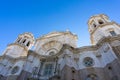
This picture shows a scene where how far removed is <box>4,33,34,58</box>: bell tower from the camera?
112 feet

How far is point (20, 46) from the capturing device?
121ft

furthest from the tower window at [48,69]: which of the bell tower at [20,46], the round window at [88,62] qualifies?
the bell tower at [20,46]

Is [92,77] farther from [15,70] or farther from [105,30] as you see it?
[15,70]

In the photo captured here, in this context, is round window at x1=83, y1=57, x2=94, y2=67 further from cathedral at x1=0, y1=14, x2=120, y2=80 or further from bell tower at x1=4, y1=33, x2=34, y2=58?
bell tower at x1=4, y1=33, x2=34, y2=58

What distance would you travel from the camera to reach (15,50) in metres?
35.0

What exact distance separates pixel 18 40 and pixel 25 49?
195 inches

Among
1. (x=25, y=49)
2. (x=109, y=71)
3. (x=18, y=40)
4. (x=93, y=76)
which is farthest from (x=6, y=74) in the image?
(x=109, y=71)

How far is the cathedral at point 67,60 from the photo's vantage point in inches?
872

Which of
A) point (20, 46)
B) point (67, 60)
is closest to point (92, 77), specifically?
point (67, 60)

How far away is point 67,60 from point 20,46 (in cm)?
1788

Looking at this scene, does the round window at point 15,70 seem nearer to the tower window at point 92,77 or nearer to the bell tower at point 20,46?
the bell tower at point 20,46

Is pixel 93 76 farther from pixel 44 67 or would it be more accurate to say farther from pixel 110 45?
pixel 44 67

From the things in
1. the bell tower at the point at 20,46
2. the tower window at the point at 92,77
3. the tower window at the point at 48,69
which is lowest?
the tower window at the point at 92,77

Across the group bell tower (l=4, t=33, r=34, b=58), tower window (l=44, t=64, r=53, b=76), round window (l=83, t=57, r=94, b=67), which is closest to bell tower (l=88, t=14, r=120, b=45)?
round window (l=83, t=57, r=94, b=67)
